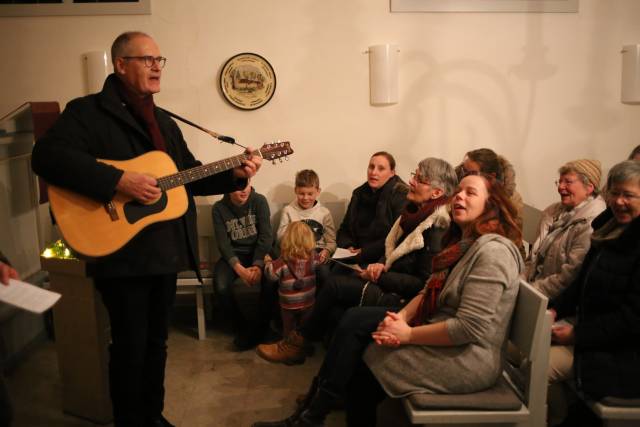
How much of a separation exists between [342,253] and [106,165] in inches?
76.6

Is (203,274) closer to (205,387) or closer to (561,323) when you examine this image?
(205,387)

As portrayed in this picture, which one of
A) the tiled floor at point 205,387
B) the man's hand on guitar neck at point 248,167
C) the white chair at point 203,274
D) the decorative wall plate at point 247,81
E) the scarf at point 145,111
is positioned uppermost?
the decorative wall plate at point 247,81

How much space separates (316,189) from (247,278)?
30.2 inches

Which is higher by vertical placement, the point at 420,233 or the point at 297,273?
the point at 420,233

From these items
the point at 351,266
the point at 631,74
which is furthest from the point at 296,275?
the point at 631,74

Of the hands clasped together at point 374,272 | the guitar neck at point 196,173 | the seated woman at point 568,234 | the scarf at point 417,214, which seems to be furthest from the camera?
the hands clasped together at point 374,272

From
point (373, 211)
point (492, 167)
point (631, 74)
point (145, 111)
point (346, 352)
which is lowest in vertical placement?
point (346, 352)

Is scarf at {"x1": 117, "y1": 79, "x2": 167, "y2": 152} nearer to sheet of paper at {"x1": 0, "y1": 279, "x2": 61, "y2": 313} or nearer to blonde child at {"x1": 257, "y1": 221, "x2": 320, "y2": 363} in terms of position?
sheet of paper at {"x1": 0, "y1": 279, "x2": 61, "y2": 313}

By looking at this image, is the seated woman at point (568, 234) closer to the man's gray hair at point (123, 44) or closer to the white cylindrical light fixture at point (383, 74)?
the white cylindrical light fixture at point (383, 74)

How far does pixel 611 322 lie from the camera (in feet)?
7.17

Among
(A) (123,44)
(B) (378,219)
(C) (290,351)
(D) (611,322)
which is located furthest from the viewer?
(B) (378,219)

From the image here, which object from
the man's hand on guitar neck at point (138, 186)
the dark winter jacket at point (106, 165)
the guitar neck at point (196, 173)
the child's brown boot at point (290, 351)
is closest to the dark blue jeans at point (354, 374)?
the dark winter jacket at point (106, 165)

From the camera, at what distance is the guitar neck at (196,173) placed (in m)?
2.39

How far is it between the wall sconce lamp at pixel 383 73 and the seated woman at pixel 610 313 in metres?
2.23
